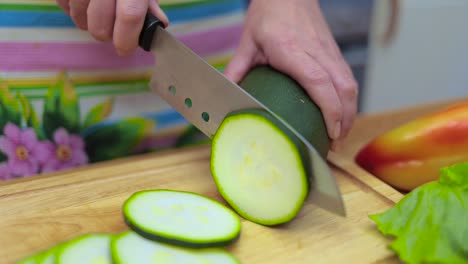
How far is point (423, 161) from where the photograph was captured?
1.16 m

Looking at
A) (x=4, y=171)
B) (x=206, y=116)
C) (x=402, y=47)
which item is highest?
(x=206, y=116)

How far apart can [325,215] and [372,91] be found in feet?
5.57

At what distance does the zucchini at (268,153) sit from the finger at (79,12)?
37cm

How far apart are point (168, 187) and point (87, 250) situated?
29cm

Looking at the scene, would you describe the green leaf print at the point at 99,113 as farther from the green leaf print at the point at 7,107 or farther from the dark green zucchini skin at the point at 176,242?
the dark green zucchini skin at the point at 176,242

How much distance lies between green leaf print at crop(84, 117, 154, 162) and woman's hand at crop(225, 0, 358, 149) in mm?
302

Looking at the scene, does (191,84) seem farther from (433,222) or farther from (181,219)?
(433,222)

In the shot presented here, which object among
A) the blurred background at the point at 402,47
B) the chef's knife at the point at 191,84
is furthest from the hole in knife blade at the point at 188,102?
the blurred background at the point at 402,47

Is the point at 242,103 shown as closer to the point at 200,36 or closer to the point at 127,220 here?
the point at 127,220

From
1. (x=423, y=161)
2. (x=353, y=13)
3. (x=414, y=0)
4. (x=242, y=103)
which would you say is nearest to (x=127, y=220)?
(x=242, y=103)

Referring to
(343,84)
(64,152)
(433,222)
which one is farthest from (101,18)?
(433,222)

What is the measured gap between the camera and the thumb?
3.85ft

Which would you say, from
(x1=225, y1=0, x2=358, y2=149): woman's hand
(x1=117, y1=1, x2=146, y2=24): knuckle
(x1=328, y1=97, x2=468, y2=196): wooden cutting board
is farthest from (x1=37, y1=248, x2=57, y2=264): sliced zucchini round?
(x1=328, y1=97, x2=468, y2=196): wooden cutting board

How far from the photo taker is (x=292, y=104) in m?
1.02
